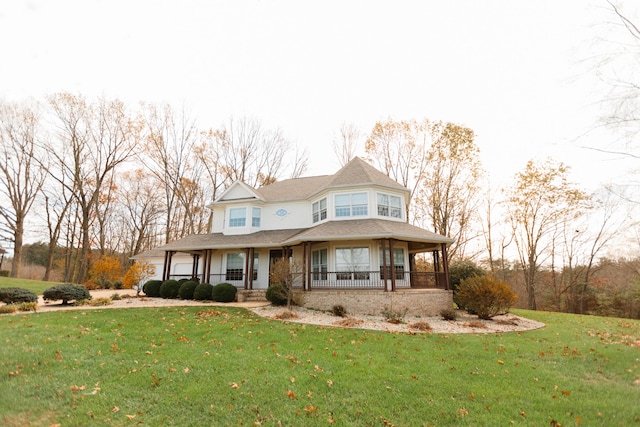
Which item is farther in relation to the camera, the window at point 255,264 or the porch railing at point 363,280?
the window at point 255,264

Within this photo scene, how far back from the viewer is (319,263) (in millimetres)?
17078

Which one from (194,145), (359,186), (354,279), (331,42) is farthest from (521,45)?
(194,145)

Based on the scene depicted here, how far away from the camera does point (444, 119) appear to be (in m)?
25.0

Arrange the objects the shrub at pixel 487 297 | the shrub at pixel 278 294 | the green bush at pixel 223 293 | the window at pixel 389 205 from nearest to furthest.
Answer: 1. the shrub at pixel 487 297
2. the shrub at pixel 278 294
3. the green bush at pixel 223 293
4. the window at pixel 389 205

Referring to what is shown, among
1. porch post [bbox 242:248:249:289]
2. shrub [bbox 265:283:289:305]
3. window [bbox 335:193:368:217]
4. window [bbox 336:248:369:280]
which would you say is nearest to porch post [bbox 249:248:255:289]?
porch post [bbox 242:248:249:289]

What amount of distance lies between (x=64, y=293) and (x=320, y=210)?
42.6 ft

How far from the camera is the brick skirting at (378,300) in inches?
529

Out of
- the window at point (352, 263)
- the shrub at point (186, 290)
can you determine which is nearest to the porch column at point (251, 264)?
the shrub at point (186, 290)

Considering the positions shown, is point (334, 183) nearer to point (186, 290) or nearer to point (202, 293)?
point (202, 293)

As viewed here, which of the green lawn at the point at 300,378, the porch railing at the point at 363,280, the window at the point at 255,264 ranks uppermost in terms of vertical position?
the window at the point at 255,264

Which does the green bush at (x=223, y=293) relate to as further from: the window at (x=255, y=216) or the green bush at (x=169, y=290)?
the window at (x=255, y=216)

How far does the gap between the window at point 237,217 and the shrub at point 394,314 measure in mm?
10934

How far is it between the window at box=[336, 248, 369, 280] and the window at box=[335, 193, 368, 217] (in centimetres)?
213

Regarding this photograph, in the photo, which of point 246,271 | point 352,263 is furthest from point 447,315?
point 246,271
